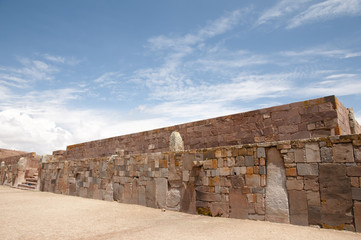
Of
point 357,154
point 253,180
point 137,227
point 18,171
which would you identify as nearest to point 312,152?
point 357,154

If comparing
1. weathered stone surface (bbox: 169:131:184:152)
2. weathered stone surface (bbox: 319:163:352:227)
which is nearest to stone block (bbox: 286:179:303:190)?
weathered stone surface (bbox: 319:163:352:227)

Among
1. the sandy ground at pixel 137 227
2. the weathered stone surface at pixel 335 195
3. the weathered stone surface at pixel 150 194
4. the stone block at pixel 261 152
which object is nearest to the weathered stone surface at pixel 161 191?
the weathered stone surface at pixel 150 194

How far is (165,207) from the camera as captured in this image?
6.82 metres

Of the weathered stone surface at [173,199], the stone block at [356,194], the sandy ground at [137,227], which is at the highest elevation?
the stone block at [356,194]

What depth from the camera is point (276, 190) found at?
16.4 feet

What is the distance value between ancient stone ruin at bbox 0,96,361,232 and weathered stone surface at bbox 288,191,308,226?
0.02 m

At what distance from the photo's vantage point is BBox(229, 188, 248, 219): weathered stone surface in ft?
17.5

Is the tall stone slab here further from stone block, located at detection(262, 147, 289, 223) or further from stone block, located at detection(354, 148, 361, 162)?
stone block, located at detection(354, 148, 361, 162)

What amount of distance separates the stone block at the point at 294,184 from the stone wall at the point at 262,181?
0.06ft

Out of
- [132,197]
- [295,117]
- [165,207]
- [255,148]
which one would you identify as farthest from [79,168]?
[295,117]

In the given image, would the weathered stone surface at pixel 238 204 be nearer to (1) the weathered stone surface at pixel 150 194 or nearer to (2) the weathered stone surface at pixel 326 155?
(2) the weathered stone surface at pixel 326 155

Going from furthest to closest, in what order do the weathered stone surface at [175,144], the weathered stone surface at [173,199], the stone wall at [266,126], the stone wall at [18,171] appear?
1. the stone wall at [18,171]
2. the weathered stone surface at [175,144]
3. the stone wall at [266,126]
4. the weathered stone surface at [173,199]

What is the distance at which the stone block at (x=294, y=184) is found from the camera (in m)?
4.75

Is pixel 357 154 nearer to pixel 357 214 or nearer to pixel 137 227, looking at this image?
pixel 357 214
